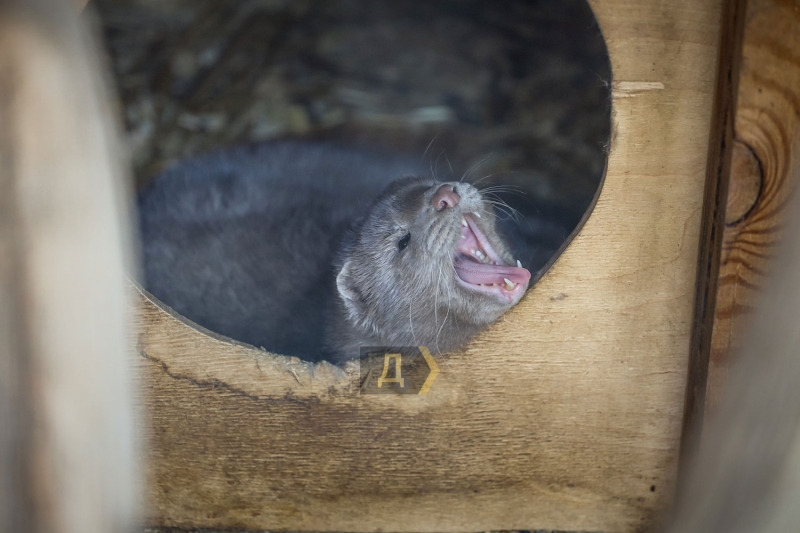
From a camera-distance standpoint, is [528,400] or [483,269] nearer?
[528,400]

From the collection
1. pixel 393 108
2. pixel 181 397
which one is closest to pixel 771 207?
pixel 181 397

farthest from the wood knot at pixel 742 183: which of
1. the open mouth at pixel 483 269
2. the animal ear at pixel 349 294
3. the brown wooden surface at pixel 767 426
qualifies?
the animal ear at pixel 349 294

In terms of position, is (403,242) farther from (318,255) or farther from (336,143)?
(336,143)

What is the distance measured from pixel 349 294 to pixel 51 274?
5.97 feet

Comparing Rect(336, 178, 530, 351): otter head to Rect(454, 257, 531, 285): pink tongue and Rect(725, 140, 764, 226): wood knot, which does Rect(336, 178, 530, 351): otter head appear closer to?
Rect(454, 257, 531, 285): pink tongue

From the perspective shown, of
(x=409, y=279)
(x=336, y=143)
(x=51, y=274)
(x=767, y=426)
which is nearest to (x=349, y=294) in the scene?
(x=409, y=279)

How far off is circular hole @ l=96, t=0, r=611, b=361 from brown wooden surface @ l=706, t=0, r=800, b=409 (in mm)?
649

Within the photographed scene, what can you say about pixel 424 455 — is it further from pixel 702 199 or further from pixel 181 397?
pixel 702 199

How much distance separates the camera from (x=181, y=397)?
188 centimetres

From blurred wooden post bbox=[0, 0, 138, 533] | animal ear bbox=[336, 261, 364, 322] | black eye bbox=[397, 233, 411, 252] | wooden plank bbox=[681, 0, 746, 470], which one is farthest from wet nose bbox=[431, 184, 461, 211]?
blurred wooden post bbox=[0, 0, 138, 533]

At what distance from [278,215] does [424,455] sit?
1513 millimetres

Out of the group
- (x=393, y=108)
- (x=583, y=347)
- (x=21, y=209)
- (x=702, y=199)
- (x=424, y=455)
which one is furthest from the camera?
(x=393, y=108)

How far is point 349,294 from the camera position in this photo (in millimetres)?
2566

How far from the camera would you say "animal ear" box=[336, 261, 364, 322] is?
8.34ft
